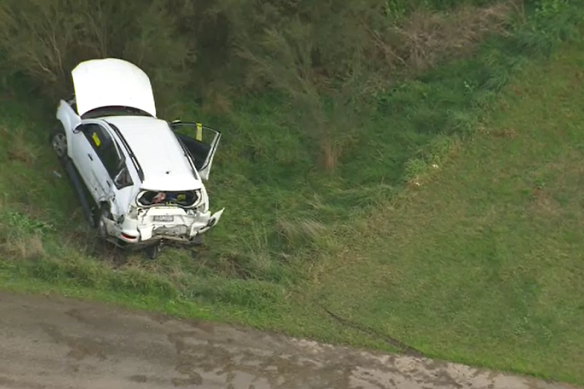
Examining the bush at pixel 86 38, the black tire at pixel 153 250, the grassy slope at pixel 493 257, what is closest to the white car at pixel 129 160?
the black tire at pixel 153 250

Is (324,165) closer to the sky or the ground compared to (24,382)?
closer to the sky

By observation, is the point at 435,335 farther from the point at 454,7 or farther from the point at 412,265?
the point at 454,7

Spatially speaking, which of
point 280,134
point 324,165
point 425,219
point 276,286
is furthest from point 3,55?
point 425,219

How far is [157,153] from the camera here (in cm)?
1173

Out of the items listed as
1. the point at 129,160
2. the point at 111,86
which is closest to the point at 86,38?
the point at 111,86

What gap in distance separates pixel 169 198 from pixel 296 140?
4.30 m

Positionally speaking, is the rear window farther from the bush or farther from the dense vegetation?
the bush

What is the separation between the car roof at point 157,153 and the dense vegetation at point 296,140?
4.00ft

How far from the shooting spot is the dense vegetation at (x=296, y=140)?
10.2 meters

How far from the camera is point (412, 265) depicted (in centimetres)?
1141

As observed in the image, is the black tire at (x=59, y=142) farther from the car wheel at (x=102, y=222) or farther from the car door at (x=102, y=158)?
the car wheel at (x=102, y=222)

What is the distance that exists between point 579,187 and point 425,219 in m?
3.19

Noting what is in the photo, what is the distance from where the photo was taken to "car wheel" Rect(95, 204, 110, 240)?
11.4 meters

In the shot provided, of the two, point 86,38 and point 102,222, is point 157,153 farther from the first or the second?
point 86,38
